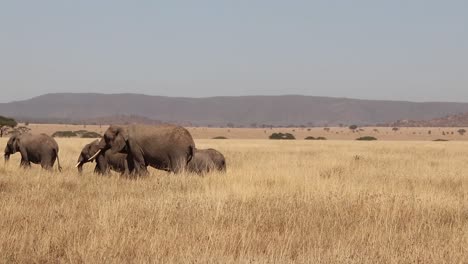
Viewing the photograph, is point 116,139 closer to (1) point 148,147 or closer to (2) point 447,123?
(1) point 148,147

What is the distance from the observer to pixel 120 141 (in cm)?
1481

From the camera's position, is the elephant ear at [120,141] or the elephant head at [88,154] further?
the elephant head at [88,154]

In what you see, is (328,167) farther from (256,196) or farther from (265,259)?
(265,259)

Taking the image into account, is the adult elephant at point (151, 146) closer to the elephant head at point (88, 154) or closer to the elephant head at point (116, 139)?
the elephant head at point (116, 139)

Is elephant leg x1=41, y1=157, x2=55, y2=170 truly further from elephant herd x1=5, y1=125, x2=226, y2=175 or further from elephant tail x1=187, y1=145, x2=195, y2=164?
elephant tail x1=187, y1=145, x2=195, y2=164

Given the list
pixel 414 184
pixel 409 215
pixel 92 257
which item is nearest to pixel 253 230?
pixel 92 257

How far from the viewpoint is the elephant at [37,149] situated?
17203 millimetres

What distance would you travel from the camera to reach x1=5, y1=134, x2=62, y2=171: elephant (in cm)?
1720

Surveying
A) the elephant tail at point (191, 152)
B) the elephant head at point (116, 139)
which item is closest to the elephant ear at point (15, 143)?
the elephant head at point (116, 139)

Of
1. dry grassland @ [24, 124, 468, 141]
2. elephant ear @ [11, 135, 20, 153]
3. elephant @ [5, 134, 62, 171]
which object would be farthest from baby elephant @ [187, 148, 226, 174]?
dry grassland @ [24, 124, 468, 141]

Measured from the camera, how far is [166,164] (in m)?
15.0

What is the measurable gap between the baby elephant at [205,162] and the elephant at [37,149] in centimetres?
413

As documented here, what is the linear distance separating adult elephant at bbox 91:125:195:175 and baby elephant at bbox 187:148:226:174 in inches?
42.5

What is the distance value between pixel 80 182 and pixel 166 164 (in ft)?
11.5
